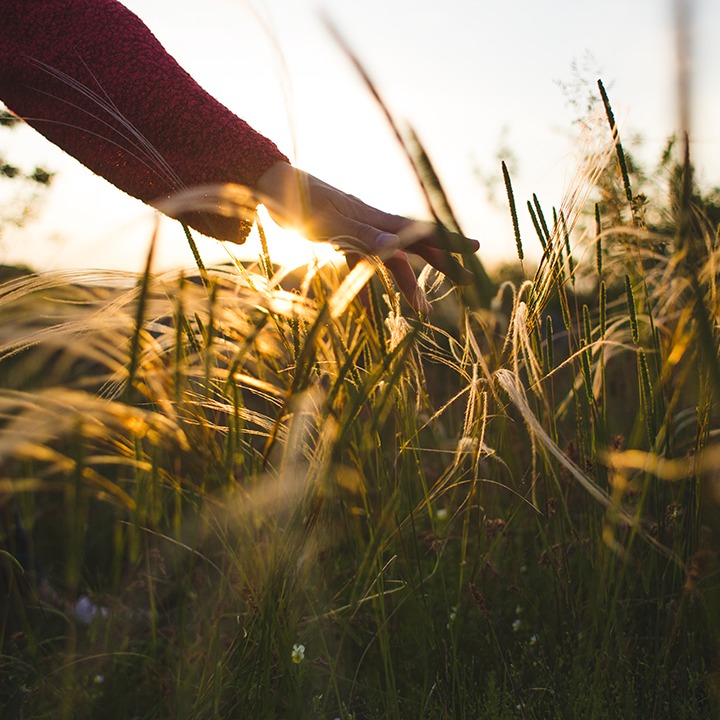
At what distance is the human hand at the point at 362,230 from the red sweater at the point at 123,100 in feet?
0.48

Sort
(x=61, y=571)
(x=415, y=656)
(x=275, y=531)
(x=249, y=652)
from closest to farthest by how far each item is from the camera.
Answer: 1. (x=275, y=531)
2. (x=249, y=652)
3. (x=415, y=656)
4. (x=61, y=571)

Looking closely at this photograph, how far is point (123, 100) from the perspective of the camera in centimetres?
128

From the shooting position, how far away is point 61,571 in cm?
210

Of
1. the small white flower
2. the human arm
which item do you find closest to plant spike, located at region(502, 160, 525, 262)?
the human arm

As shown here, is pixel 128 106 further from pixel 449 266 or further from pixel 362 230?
pixel 449 266

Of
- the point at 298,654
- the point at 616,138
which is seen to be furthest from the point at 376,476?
the point at 616,138

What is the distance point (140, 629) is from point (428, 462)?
3.40 ft

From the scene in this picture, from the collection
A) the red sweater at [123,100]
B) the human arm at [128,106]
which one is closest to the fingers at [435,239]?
the human arm at [128,106]

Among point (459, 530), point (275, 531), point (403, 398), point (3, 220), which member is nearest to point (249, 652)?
point (275, 531)

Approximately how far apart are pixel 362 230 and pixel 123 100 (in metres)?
0.59

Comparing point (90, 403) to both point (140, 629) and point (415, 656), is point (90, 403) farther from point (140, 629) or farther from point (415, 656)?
point (140, 629)

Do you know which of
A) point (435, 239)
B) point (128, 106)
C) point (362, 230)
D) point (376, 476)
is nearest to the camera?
point (435, 239)

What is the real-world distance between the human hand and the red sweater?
146mm

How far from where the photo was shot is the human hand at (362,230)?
87 centimetres
